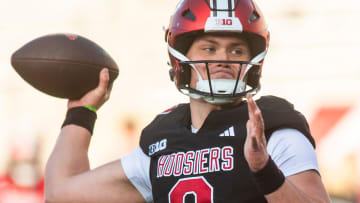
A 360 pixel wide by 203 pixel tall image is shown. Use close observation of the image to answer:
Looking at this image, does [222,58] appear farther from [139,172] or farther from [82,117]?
[82,117]

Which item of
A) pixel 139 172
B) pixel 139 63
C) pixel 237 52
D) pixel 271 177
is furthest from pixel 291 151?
pixel 139 63

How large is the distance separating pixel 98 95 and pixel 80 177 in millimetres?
343

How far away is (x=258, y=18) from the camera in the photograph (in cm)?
253

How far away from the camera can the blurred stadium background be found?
841 cm

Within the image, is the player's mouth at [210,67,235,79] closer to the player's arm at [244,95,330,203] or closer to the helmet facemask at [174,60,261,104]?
the helmet facemask at [174,60,261,104]

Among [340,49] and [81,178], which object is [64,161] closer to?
[81,178]

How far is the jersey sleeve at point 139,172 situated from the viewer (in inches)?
101

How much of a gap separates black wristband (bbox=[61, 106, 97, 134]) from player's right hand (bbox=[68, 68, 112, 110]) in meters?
0.03

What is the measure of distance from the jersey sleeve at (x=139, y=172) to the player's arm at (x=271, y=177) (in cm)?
67

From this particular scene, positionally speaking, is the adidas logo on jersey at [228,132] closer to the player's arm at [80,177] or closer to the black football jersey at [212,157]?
the black football jersey at [212,157]

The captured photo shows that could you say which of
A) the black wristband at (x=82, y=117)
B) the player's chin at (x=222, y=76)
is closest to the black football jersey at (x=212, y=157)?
the player's chin at (x=222, y=76)

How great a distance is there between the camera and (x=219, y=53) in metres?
2.40

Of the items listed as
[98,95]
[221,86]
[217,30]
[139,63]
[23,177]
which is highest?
[217,30]

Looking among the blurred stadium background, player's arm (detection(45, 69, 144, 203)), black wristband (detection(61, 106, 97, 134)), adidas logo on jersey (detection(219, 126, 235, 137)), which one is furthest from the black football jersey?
the blurred stadium background
